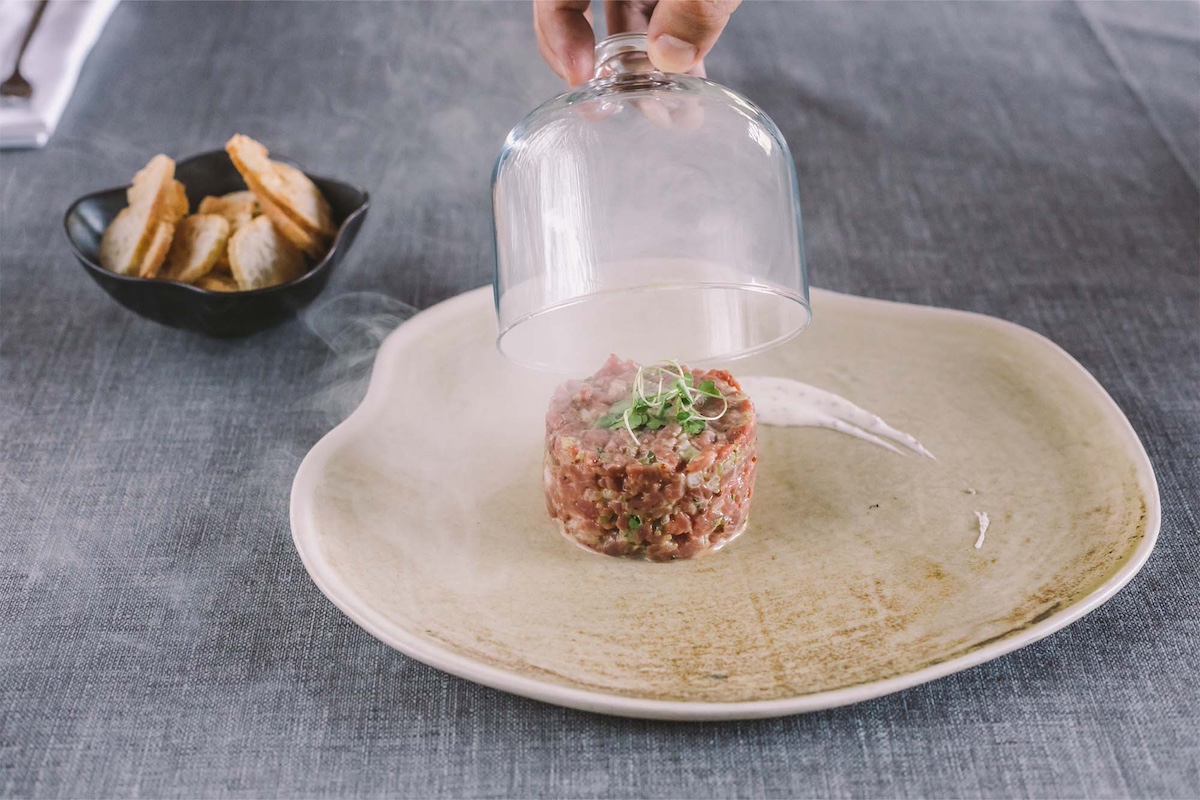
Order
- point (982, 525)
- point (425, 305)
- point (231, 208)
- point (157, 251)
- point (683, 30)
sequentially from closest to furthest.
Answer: point (683, 30)
point (982, 525)
point (157, 251)
point (231, 208)
point (425, 305)

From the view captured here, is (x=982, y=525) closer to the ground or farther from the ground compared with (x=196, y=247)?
farther from the ground


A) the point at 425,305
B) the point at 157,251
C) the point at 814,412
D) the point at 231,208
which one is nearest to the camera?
the point at 814,412

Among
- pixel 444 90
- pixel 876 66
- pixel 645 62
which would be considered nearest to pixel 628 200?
pixel 645 62

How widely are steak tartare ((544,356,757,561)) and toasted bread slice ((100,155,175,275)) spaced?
1007 millimetres

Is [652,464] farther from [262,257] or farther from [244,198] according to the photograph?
[244,198]

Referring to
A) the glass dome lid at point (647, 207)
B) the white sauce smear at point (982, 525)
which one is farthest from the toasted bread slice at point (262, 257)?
the white sauce smear at point (982, 525)

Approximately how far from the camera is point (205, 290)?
2285mm

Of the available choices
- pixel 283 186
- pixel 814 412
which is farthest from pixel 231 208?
pixel 814 412

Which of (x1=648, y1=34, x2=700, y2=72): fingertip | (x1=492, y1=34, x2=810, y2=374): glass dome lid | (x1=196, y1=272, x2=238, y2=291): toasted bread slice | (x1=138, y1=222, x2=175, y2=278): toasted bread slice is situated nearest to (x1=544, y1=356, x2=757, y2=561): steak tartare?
(x1=492, y1=34, x2=810, y2=374): glass dome lid

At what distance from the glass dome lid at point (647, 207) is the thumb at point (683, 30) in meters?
0.10

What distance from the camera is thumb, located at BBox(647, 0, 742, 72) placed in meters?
1.72

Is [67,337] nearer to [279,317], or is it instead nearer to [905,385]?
[279,317]

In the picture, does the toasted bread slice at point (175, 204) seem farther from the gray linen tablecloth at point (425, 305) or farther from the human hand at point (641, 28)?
the human hand at point (641, 28)

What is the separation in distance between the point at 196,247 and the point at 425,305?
53cm
